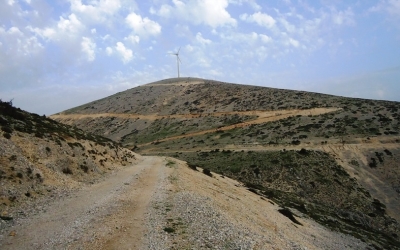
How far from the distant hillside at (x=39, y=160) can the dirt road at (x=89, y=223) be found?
2.16m

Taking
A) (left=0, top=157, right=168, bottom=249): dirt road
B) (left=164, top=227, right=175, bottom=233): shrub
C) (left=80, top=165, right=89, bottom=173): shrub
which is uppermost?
(left=80, top=165, right=89, bottom=173): shrub

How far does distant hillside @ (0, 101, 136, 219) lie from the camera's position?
2173 centimetres

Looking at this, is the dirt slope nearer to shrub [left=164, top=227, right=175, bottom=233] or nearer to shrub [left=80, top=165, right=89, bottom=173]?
shrub [left=164, top=227, right=175, bottom=233]

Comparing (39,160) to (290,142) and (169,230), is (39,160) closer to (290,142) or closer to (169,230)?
(169,230)

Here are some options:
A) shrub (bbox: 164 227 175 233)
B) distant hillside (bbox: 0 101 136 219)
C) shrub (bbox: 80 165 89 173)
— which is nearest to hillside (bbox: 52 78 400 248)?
distant hillside (bbox: 0 101 136 219)

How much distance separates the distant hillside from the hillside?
73.6ft

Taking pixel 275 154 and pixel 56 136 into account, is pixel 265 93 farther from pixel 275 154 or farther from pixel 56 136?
pixel 56 136

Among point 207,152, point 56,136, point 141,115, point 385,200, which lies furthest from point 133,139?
point 385,200

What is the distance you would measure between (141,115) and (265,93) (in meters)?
50.2

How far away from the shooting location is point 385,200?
4597cm

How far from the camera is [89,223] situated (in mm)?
17297

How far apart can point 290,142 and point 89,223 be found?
57996mm

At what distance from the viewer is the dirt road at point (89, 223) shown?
14.7 meters

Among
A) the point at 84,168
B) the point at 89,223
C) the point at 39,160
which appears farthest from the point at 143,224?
the point at 84,168
